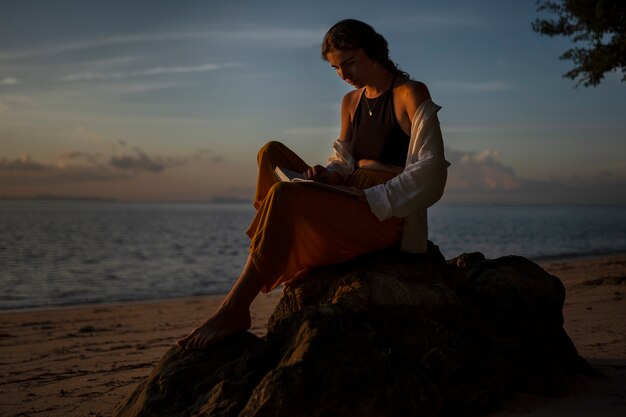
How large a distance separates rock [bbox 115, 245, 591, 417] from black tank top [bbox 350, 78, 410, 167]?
2.22ft

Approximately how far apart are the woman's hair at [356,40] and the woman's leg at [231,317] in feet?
5.18

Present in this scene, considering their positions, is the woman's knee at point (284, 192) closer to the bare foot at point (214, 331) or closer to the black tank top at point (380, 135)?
the bare foot at point (214, 331)

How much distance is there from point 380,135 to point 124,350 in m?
4.58

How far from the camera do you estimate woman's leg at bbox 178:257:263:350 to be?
356 centimetres

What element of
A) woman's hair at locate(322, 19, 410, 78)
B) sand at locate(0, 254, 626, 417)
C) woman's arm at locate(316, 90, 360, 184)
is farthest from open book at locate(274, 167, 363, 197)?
sand at locate(0, 254, 626, 417)

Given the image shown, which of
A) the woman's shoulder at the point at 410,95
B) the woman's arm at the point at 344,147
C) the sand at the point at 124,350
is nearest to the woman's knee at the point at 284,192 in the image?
the woman's arm at the point at 344,147

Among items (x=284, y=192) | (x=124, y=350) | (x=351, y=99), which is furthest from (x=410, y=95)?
(x=124, y=350)

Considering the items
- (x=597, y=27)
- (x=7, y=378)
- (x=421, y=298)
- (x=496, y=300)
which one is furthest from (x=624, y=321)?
(x=597, y=27)

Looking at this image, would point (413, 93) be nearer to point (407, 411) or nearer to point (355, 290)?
point (355, 290)

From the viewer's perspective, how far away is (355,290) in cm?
366

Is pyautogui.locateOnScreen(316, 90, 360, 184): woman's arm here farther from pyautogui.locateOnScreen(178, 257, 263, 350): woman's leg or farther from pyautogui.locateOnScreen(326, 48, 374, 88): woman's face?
pyautogui.locateOnScreen(178, 257, 263, 350): woman's leg

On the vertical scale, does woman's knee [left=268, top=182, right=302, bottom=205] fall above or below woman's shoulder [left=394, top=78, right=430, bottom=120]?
below

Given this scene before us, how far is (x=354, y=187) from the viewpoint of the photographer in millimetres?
3795

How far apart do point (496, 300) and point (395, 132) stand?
1378 millimetres
